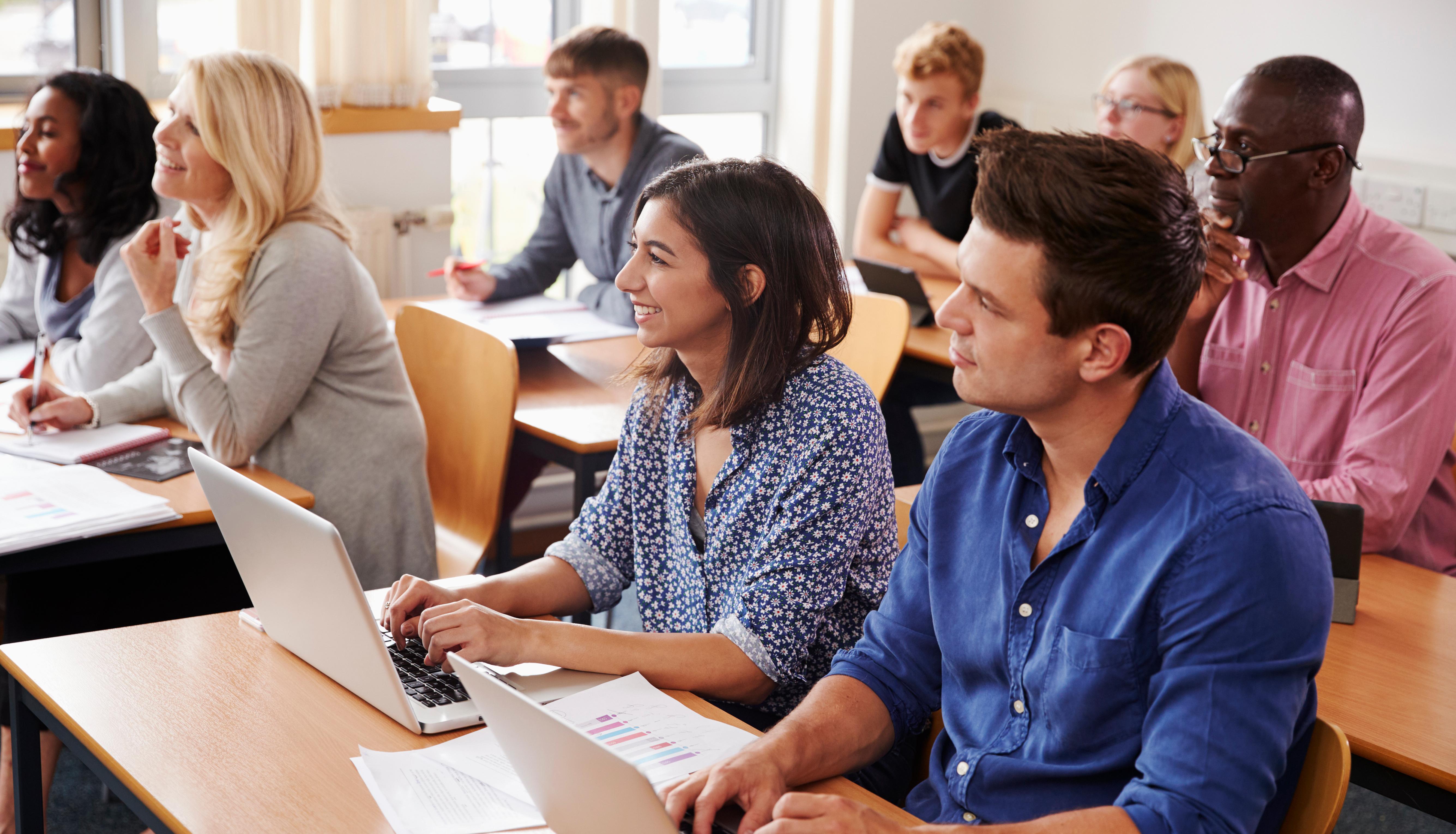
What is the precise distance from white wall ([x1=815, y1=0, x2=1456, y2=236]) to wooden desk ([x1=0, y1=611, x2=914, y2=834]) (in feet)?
9.36

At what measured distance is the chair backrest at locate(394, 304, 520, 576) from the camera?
2.43 meters

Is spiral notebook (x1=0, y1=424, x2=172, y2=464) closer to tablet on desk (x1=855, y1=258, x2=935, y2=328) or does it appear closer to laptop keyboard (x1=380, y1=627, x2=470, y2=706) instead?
laptop keyboard (x1=380, y1=627, x2=470, y2=706)

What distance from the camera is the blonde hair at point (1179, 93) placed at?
345cm

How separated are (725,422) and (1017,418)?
40 cm

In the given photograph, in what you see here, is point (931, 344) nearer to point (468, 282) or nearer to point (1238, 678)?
point (468, 282)

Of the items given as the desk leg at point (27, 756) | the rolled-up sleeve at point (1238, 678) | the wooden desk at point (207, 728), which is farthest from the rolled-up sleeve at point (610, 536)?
the rolled-up sleeve at point (1238, 678)

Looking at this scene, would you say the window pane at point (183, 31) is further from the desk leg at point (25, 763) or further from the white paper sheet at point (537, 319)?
the desk leg at point (25, 763)

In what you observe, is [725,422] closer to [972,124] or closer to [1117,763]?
[1117,763]

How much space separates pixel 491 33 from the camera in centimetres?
398

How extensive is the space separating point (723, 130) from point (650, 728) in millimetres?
3452

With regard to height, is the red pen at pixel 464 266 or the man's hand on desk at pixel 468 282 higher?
the red pen at pixel 464 266

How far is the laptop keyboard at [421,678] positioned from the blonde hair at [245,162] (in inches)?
38.6

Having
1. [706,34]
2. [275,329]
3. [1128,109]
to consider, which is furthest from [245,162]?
[706,34]

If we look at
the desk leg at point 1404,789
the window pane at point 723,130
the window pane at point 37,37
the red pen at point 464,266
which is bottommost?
the desk leg at point 1404,789
